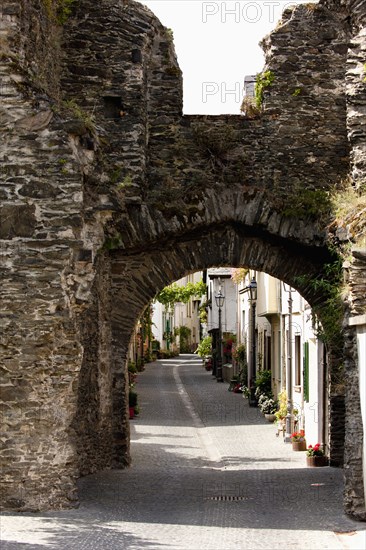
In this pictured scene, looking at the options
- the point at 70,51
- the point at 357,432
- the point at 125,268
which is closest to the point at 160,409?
the point at 125,268

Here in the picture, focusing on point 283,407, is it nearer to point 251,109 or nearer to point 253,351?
point 251,109

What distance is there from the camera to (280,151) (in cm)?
1756

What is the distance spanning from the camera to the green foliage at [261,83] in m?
17.5

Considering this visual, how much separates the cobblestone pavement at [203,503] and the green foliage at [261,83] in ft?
19.8

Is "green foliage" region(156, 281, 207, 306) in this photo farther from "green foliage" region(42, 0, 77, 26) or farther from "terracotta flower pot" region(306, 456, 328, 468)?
"green foliage" region(42, 0, 77, 26)

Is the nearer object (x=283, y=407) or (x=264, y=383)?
(x=283, y=407)

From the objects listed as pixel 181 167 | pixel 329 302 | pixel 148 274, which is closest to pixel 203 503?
pixel 329 302

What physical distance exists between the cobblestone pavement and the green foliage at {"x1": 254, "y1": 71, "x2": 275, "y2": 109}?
6040 millimetres

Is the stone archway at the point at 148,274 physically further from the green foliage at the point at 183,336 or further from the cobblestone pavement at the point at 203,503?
the green foliage at the point at 183,336

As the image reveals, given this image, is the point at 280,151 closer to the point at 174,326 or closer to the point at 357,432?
the point at 357,432

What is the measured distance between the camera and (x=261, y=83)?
1764 centimetres

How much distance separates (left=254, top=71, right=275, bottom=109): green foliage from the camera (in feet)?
57.5

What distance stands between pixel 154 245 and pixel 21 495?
603 centimetres

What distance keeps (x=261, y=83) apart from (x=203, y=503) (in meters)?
7.24
